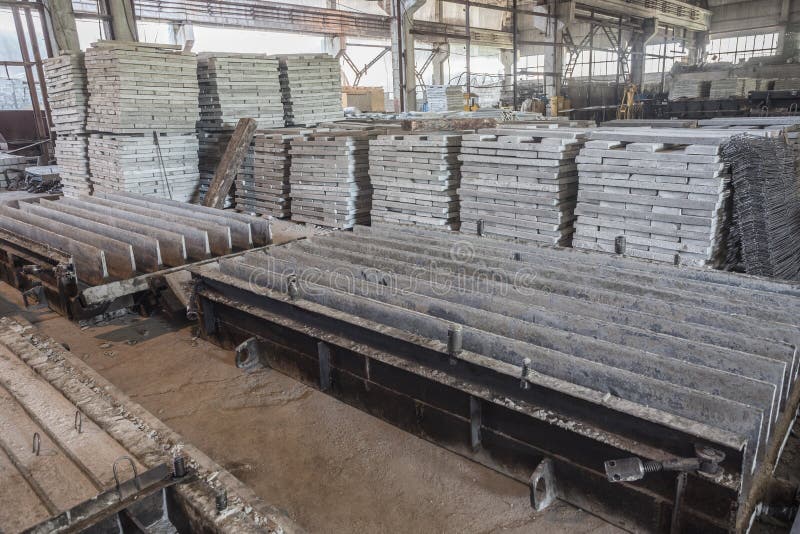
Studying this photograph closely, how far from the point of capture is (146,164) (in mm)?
9797

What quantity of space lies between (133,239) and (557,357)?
4.59 meters

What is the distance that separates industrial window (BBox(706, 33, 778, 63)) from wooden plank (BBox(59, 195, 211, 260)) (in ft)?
101

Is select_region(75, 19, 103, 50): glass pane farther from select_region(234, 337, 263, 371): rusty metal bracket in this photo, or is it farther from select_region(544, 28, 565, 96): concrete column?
select_region(234, 337, 263, 371): rusty metal bracket

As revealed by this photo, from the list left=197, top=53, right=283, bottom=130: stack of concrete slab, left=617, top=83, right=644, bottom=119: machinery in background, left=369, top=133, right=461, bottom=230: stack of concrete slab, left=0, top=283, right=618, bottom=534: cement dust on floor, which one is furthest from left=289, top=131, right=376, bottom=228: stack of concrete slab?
left=617, top=83, right=644, bottom=119: machinery in background

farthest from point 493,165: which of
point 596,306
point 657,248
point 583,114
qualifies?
point 583,114

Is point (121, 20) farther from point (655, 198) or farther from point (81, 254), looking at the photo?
point (655, 198)

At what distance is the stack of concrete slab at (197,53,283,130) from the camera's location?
408 inches

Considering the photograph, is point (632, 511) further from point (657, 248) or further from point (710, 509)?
point (657, 248)

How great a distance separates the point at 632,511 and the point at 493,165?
4.56 metres

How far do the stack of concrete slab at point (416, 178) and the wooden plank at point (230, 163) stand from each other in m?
3.07

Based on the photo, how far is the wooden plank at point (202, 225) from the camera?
5859 millimetres

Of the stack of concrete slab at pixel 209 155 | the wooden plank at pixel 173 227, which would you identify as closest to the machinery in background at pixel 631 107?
the stack of concrete slab at pixel 209 155

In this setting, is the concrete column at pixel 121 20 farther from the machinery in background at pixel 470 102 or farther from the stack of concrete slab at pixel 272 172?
the machinery in background at pixel 470 102

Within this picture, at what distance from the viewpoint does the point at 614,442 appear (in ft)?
7.73
